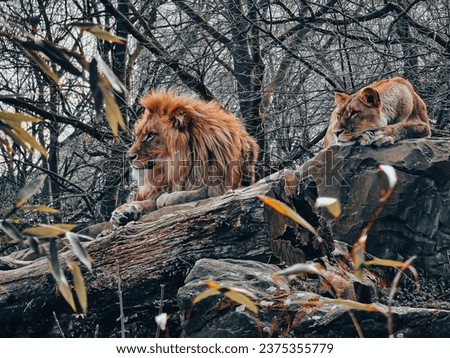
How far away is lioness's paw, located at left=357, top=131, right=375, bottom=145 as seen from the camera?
7934mm

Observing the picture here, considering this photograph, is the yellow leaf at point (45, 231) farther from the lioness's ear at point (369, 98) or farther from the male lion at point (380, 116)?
the lioness's ear at point (369, 98)

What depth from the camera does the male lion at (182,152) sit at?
8.35 meters

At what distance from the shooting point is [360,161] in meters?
7.82

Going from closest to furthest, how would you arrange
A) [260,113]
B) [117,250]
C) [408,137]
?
[117,250], [408,137], [260,113]

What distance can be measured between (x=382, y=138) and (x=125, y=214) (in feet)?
8.27

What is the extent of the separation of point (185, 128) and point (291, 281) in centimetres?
303

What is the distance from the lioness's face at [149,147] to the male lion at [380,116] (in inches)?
67.4

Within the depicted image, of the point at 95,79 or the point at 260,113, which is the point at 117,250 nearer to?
the point at 95,79

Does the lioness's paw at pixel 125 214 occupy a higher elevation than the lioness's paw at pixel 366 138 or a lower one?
lower

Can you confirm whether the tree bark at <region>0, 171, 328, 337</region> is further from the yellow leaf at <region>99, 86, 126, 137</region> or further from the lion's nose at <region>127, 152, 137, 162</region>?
the yellow leaf at <region>99, 86, 126, 137</region>

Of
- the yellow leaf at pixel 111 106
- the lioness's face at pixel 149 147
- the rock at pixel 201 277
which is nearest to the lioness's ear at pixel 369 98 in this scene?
the rock at pixel 201 277

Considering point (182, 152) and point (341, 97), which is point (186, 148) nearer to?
point (182, 152)

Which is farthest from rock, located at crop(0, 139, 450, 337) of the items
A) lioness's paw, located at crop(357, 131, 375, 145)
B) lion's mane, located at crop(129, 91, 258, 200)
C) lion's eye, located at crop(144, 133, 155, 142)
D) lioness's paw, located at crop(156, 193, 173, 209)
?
lion's eye, located at crop(144, 133, 155, 142)

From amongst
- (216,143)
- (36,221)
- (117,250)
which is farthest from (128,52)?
(117,250)
